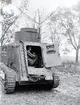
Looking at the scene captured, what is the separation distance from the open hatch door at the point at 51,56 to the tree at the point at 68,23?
20.1m

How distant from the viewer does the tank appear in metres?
7.98

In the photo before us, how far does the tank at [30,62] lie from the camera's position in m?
7.98

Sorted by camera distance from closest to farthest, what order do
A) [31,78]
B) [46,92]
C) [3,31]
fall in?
[31,78], [46,92], [3,31]

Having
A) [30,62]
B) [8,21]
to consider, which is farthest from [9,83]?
[8,21]

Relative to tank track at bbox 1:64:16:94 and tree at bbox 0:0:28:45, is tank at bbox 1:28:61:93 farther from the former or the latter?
tree at bbox 0:0:28:45

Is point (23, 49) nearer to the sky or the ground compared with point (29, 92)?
nearer to the sky

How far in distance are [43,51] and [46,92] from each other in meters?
1.83

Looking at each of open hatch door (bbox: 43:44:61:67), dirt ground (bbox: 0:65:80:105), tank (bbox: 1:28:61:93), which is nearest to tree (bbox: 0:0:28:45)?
tank (bbox: 1:28:61:93)

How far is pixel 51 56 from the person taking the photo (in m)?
8.83

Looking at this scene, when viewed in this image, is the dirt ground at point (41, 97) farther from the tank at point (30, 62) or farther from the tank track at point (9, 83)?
the tank at point (30, 62)

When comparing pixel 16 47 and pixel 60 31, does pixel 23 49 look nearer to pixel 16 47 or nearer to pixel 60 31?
pixel 16 47

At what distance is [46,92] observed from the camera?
860 cm

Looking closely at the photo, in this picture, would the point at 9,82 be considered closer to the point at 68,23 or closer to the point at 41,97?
the point at 41,97

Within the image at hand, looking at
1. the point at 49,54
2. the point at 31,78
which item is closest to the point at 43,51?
the point at 49,54
